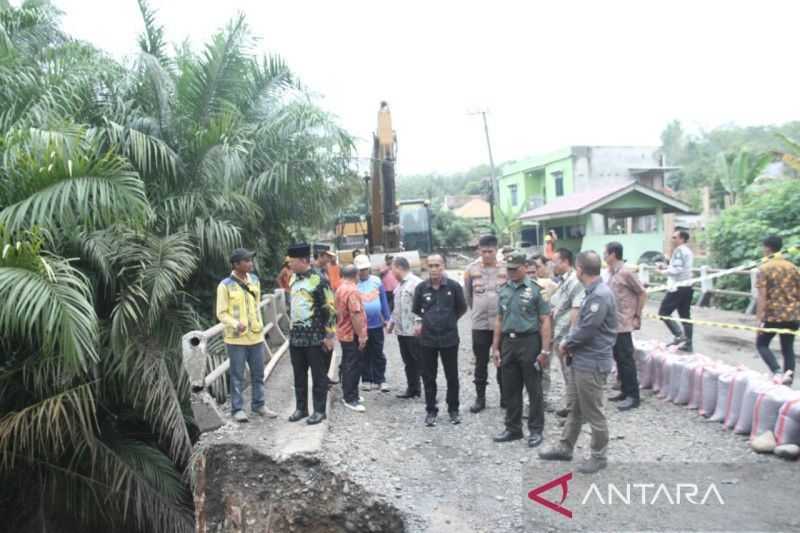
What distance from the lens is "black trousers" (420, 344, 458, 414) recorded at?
5.81 m

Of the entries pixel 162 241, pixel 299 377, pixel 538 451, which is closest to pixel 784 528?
pixel 538 451

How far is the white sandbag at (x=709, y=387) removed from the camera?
18.3 feet

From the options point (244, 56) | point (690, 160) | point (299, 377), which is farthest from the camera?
point (690, 160)

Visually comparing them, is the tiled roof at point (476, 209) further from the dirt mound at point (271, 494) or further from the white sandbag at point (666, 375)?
the dirt mound at point (271, 494)

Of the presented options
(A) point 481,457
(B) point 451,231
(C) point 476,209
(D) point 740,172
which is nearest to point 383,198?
(A) point 481,457

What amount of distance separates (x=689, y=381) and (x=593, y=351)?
2.04 meters

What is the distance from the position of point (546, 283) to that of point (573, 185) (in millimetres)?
25558

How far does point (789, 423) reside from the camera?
4.61 meters

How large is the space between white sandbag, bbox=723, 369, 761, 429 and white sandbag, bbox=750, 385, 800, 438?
0.84ft

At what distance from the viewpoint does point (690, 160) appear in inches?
2325

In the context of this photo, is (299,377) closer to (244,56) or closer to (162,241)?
(162,241)

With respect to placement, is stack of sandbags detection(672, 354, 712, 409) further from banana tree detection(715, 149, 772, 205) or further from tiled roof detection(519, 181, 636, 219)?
banana tree detection(715, 149, 772, 205)

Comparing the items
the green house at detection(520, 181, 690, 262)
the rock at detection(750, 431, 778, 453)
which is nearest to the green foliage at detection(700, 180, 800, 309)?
the green house at detection(520, 181, 690, 262)

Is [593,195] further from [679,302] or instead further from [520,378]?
[520,378]
